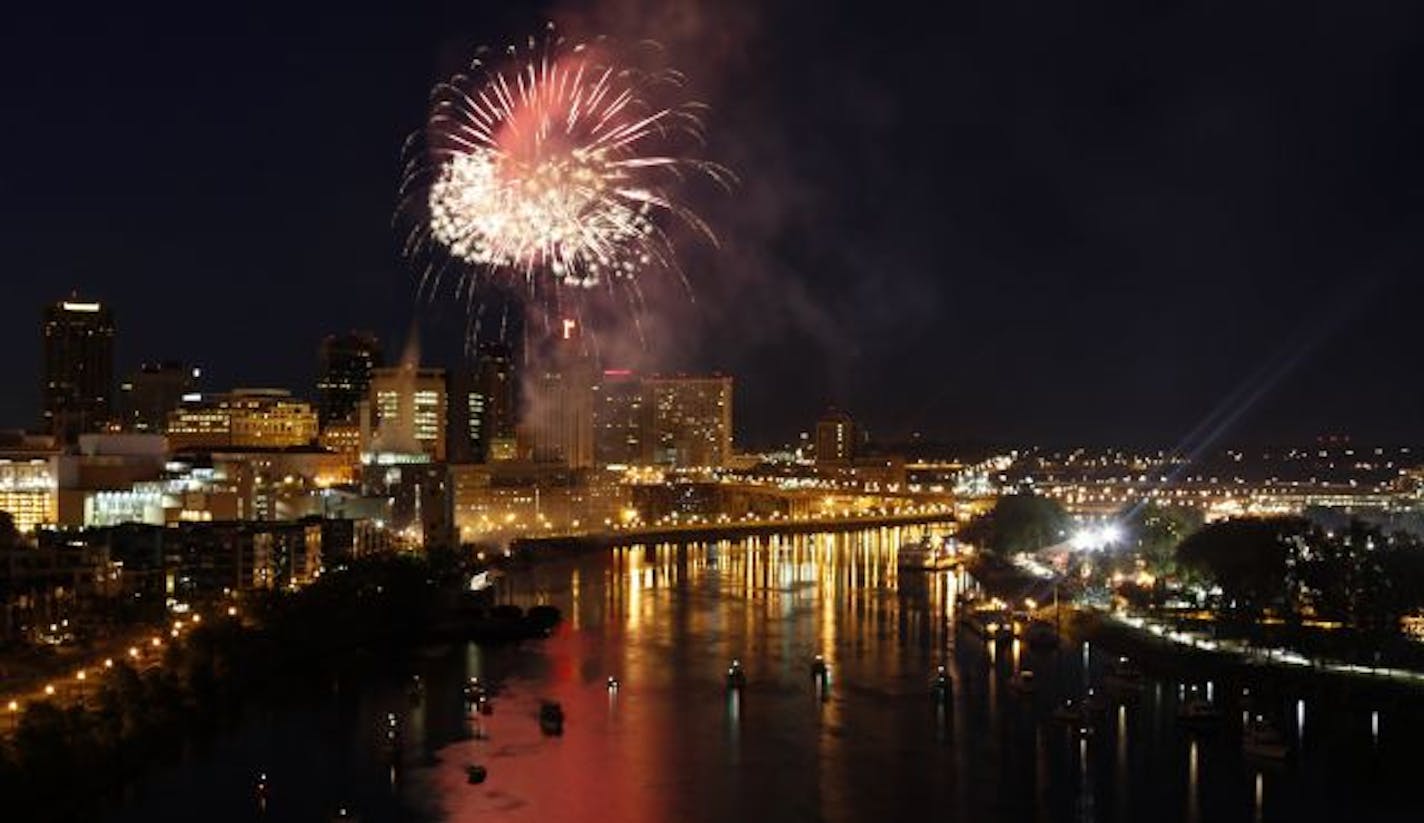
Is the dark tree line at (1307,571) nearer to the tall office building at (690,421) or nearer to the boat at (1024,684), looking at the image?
the boat at (1024,684)

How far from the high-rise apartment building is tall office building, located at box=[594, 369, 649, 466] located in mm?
11574

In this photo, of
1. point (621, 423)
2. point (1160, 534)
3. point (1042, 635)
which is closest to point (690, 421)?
point (621, 423)

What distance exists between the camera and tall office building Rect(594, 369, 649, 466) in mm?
43594

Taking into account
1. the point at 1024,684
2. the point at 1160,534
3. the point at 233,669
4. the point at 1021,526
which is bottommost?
the point at 1024,684

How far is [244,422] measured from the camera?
31328 millimetres

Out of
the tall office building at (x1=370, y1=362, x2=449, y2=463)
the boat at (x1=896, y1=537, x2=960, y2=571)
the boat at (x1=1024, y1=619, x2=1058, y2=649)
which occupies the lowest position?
the boat at (x1=1024, y1=619, x2=1058, y2=649)

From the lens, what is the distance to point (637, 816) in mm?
7438

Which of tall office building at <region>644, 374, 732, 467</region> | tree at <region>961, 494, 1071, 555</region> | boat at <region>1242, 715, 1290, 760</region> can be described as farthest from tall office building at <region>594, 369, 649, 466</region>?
boat at <region>1242, 715, 1290, 760</region>

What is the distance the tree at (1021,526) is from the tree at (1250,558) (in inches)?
294

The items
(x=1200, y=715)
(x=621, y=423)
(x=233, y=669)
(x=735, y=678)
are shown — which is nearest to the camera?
(x=1200, y=715)

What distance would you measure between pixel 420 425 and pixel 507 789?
26.1 m

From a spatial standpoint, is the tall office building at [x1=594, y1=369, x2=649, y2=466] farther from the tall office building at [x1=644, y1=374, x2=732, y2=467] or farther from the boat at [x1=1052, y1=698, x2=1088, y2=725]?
the boat at [x1=1052, y1=698, x2=1088, y2=725]

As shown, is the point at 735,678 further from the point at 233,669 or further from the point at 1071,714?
the point at 233,669

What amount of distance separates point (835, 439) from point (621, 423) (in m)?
9.04
